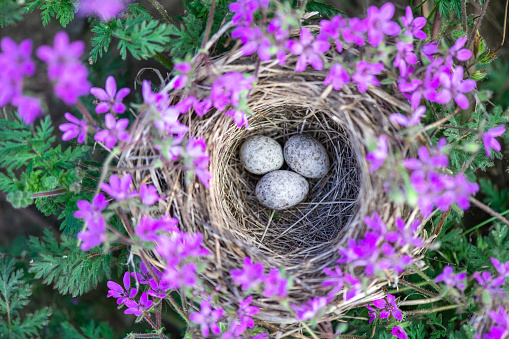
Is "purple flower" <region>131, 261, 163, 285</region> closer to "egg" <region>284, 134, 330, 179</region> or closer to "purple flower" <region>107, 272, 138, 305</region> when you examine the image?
"purple flower" <region>107, 272, 138, 305</region>

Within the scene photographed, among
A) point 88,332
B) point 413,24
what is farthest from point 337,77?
point 88,332

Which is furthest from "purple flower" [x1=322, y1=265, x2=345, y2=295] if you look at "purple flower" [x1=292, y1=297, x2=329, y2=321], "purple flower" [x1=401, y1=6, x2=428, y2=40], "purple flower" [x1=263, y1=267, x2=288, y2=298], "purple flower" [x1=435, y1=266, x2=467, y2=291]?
"purple flower" [x1=401, y1=6, x2=428, y2=40]

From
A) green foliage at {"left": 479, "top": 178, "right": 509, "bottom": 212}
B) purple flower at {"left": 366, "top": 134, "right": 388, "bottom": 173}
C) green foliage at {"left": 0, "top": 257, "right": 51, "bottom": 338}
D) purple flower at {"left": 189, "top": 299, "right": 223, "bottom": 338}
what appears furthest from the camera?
green foliage at {"left": 479, "top": 178, "right": 509, "bottom": 212}

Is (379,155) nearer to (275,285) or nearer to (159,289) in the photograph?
(275,285)

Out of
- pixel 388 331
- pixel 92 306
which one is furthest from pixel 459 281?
pixel 92 306

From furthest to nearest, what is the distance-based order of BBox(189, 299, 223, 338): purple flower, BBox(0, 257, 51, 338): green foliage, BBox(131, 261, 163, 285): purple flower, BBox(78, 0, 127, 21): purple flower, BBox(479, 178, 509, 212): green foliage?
BBox(479, 178, 509, 212): green foliage < BBox(0, 257, 51, 338): green foliage < BBox(131, 261, 163, 285): purple flower < BBox(78, 0, 127, 21): purple flower < BBox(189, 299, 223, 338): purple flower

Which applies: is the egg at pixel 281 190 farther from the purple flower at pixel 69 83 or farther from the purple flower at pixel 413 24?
the purple flower at pixel 69 83
